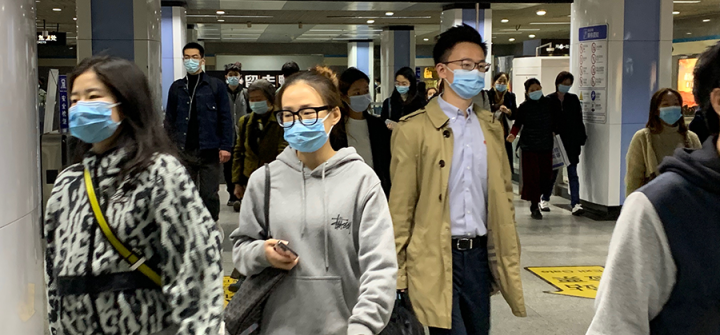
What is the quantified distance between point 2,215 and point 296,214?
196 centimetres

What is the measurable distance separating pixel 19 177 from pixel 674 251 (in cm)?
342

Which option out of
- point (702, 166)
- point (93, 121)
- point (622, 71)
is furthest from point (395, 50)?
point (702, 166)

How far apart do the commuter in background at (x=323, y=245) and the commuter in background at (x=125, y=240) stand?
33 centimetres

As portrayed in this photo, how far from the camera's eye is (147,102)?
7.88 feet

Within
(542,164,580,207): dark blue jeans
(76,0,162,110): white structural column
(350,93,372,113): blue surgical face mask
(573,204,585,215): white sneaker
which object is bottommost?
(573,204,585,215): white sneaker

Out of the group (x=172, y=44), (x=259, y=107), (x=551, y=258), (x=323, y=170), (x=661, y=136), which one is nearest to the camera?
(x=323, y=170)

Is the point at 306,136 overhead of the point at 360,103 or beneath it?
beneath

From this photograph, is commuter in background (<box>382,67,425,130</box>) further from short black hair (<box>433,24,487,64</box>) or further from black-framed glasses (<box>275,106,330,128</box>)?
black-framed glasses (<box>275,106,330,128</box>)

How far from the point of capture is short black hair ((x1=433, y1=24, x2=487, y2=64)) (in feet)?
11.9

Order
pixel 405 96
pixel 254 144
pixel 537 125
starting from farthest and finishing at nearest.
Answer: pixel 537 125
pixel 405 96
pixel 254 144

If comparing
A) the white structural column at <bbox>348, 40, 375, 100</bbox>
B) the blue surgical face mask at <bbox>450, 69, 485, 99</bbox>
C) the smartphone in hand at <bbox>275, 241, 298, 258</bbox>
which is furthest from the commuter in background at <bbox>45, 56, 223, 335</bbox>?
the white structural column at <bbox>348, 40, 375, 100</bbox>

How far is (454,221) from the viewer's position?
11.3 ft

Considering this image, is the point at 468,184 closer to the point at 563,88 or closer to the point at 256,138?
the point at 256,138

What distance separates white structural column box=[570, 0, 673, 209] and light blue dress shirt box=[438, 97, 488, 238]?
7.52 meters
